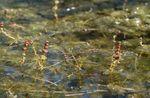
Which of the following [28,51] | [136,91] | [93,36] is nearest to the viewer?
[136,91]

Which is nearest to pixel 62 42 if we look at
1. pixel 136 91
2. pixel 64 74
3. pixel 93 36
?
pixel 93 36

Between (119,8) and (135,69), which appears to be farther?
(119,8)

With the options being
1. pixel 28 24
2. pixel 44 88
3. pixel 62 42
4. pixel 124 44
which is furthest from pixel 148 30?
pixel 44 88

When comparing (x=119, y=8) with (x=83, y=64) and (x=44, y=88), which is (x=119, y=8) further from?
(x=44, y=88)

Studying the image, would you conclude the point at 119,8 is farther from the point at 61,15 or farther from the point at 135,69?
the point at 135,69

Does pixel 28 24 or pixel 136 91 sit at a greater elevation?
pixel 28 24

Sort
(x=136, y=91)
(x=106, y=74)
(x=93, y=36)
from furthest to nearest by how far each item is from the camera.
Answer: (x=93, y=36)
(x=106, y=74)
(x=136, y=91)
